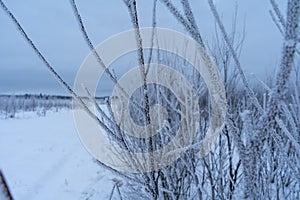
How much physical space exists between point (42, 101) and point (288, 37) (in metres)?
60.3

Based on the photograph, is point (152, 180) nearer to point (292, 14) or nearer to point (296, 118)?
point (296, 118)

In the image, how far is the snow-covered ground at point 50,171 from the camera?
9.07m

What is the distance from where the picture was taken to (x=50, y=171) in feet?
38.6

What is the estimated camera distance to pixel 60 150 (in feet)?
53.0

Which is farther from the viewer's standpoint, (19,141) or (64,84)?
(19,141)

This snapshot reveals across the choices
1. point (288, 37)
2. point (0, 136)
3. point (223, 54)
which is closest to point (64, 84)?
point (288, 37)

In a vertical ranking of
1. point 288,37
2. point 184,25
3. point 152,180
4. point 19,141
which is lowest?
point 152,180

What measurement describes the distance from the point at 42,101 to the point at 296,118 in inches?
2355

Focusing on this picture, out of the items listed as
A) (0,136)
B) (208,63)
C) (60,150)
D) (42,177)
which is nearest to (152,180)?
(208,63)

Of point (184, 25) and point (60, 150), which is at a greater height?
point (60, 150)

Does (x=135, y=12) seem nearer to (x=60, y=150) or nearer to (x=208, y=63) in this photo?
(x=208, y=63)

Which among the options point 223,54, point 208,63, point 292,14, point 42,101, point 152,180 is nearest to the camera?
point 292,14

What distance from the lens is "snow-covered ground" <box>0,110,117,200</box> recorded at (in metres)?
9.07

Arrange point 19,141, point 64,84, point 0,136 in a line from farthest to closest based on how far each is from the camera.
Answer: point 0,136 → point 19,141 → point 64,84
